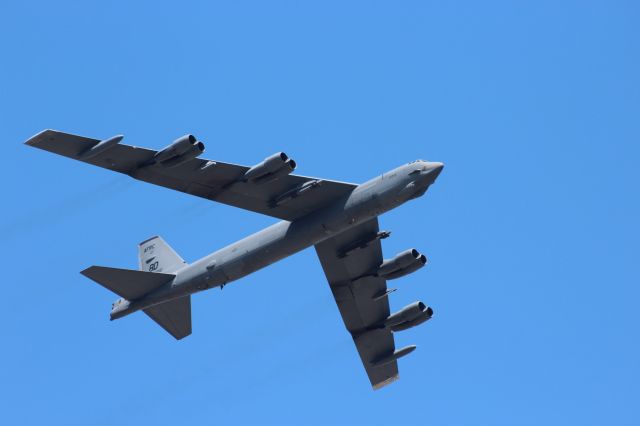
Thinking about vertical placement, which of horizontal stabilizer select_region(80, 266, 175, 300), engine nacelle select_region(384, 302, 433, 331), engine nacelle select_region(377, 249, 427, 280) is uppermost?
horizontal stabilizer select_region(80, 266, 175, 300)

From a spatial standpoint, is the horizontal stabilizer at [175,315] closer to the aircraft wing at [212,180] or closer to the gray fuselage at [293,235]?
the gray fuselage at [293,235]

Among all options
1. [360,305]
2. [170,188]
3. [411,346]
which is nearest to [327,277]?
[360,305]

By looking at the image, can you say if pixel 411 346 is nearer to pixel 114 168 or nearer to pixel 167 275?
pixel 167 275

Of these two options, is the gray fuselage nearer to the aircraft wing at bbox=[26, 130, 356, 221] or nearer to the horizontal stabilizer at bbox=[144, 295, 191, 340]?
the aircraft wing at bbox=[26, 130, 356, 221]

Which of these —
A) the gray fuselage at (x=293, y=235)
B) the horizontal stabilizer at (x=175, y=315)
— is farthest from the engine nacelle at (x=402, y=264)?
the horizontal stabilizer at (x=175, y=315)

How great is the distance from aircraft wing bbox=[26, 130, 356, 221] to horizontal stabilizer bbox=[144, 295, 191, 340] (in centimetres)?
637

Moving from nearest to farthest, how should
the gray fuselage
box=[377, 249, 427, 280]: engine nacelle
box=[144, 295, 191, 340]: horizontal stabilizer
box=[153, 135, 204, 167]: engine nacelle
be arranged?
box=[153, 135, 204, 167]: engine nacelle → the gray fuselage → box=[377, 249, 427, 280]: engine nacelle → box=[144, 295, 191, 340]: horizontal stabilizer

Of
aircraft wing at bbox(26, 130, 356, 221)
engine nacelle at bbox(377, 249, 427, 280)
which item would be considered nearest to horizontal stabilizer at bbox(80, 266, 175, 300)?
aircraft wing at bbox(26, 130, 356, 221)

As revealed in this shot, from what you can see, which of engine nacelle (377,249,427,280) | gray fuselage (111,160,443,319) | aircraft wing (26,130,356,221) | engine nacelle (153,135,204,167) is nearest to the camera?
engine nacelle (153,135,204,167)

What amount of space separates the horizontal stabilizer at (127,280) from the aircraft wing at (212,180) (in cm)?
486

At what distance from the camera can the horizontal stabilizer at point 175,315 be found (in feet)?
177

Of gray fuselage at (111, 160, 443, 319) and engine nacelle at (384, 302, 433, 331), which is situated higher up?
gray fuselage at (111, 160, 443, 319)

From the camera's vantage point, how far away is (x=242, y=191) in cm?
5028

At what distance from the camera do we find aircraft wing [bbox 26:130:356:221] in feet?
156
